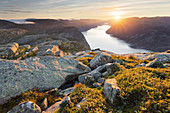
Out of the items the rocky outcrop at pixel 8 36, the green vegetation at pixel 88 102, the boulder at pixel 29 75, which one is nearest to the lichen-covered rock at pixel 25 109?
the green vegetation at pixel 88 102

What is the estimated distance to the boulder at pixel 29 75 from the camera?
8.99 meters

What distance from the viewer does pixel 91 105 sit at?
22.1 feet

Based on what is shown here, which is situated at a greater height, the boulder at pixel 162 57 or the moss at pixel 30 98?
the boulder at pixel 162 57

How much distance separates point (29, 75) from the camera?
10414 millimetres

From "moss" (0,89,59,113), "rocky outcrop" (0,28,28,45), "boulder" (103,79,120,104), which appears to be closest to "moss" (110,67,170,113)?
"boulder" (103,79,120,104)

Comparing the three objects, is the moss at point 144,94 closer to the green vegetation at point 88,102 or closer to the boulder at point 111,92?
the boulder at point 111,92

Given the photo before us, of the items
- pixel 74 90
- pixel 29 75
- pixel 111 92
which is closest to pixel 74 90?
pixel 74 90

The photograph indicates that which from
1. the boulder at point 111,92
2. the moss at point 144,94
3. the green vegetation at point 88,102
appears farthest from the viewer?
the boulder at point 111,92

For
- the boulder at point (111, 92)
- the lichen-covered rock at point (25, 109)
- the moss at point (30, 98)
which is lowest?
the moss at point (30, 98)

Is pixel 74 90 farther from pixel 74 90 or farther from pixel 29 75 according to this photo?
pixel 29 75

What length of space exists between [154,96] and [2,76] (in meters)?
13.3

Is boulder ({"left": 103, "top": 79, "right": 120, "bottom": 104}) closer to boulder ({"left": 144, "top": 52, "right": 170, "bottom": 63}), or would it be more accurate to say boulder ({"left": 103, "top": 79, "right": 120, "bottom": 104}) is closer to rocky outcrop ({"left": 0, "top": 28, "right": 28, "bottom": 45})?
boulder ({"left": 144, "top": 52, "right": 170, "bottom": 63})

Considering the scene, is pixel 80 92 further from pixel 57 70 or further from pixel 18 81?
pixel 18 81

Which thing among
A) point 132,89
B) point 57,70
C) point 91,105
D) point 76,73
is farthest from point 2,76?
point 132,89
